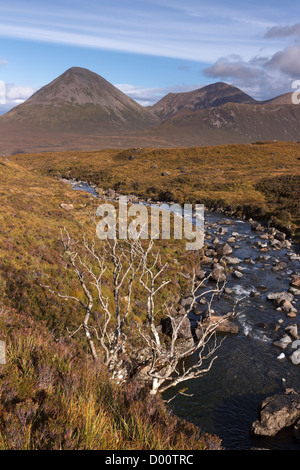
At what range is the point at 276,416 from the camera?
1199cm

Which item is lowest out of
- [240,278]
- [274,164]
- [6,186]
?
[240,278]

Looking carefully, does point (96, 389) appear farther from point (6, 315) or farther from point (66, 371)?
point (6, 315)

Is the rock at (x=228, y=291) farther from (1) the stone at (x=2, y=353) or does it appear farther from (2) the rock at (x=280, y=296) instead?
(1) the stone at (x=2, y=353)

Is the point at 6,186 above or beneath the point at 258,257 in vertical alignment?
above

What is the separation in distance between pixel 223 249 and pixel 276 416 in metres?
21.2

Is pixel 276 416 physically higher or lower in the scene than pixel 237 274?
lower

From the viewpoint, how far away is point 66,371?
769cm

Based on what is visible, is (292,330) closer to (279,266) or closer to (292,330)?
(292,330)

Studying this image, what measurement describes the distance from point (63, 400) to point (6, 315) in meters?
5.29

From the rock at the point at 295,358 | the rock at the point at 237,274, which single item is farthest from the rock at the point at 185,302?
the rock at the point at 295,358

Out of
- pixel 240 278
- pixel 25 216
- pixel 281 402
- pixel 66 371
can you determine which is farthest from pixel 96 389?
pixel 25 216

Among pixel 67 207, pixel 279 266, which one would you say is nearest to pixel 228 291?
pixel 279 266

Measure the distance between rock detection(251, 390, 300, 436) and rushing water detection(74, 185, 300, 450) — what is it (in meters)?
0.27

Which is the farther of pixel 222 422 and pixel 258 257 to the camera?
pixel 258 257
